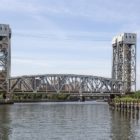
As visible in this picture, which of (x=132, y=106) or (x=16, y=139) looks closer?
(x=16, y=139)

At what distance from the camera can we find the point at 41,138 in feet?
174

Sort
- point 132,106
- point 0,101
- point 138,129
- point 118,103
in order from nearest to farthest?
point 138,129 → point 132,106 → point 118,103 → point 0,101

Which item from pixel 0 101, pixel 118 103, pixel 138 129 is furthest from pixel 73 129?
pixel 0 101

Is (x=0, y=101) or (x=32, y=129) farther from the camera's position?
(x=0, y=101)

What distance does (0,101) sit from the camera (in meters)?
198

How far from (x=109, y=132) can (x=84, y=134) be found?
149 inches

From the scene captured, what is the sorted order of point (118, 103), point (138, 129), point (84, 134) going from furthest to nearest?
1. point (118, 103)
2. point (138, 129)
3. point (84, 134)

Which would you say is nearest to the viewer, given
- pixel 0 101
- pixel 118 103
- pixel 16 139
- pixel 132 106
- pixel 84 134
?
pixel 16 139

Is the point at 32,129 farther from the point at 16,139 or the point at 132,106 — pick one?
the point at 132,106

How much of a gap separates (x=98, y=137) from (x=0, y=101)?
14646 centimetres

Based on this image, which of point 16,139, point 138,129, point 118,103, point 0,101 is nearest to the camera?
point 16,139

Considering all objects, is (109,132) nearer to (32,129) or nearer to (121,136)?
(121,136)

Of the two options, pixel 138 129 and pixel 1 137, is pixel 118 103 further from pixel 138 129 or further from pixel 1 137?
pixel 1 137

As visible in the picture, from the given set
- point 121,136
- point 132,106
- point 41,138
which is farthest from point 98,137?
point 132,106
